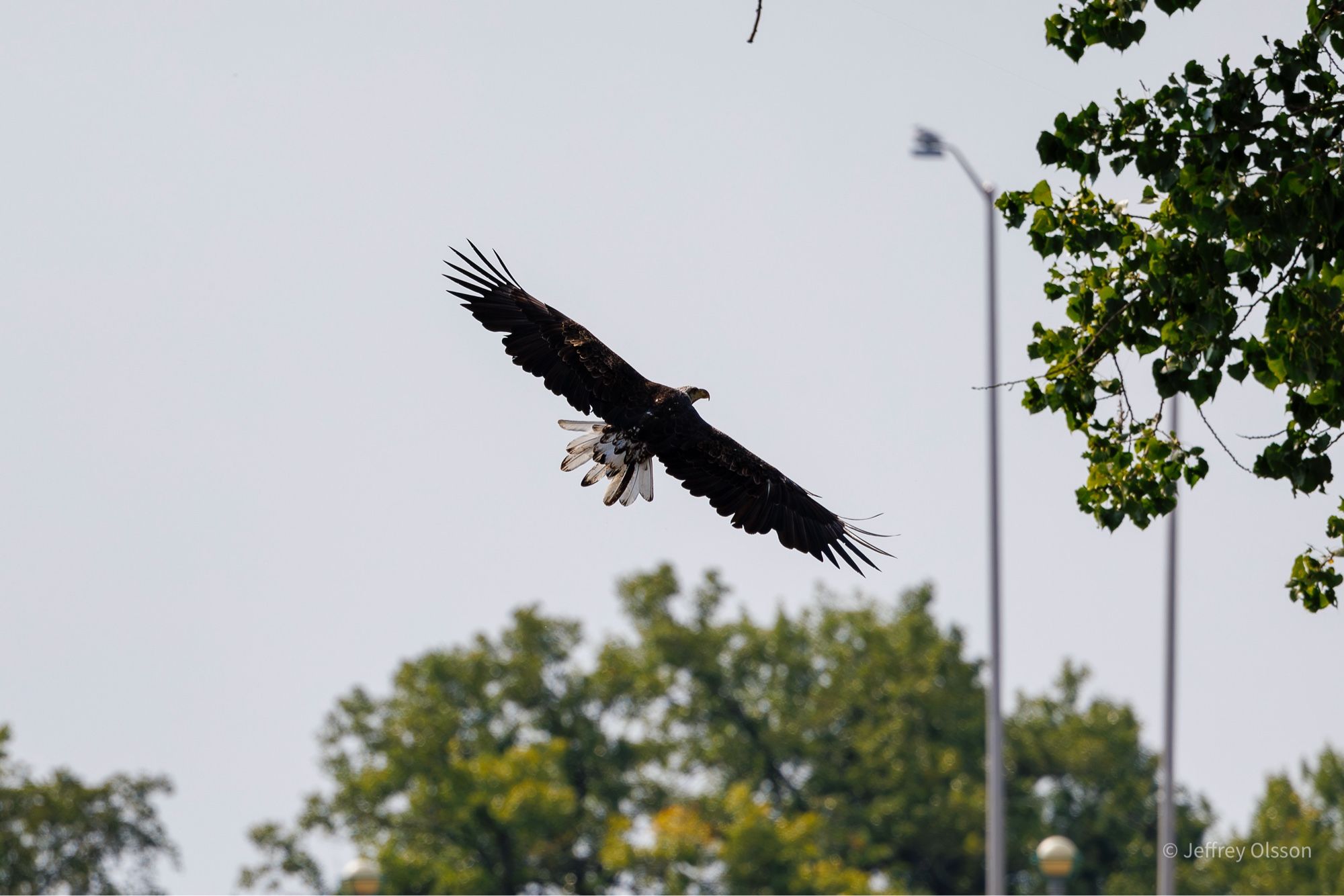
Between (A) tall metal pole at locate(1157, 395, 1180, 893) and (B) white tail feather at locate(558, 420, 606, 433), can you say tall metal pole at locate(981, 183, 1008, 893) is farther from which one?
(B) white tail feather at locate(558, 420, 606, 433)

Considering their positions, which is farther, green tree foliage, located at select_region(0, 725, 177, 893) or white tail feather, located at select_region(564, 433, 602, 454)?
green tree foliage, located at select_region(0, 725, 177, 893)

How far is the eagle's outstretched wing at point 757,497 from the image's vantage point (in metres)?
12.7

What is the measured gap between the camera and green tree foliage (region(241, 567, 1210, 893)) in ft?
140

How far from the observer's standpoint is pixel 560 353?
39.4 feet

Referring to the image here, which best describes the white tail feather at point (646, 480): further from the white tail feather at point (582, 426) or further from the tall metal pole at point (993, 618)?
the tall metal pole at point (993, 618)

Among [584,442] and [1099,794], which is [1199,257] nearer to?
[584,442]

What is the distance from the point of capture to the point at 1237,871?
48219 mm

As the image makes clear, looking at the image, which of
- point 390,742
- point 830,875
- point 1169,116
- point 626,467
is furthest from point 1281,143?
point 390,742

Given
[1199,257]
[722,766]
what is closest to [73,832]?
[722,766]

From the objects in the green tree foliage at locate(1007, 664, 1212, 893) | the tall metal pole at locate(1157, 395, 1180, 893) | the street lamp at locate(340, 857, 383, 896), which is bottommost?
the street lamp at locate(340, 857, 383, 896)

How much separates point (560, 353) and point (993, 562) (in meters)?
13.2

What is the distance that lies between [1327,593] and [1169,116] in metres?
2.57

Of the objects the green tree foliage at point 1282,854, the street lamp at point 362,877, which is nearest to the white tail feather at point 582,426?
the street lamp at point 362,877

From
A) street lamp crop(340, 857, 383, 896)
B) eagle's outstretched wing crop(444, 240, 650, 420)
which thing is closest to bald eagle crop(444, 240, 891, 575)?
eagle's outstretched wing crop(444, 240, 650, 420)
